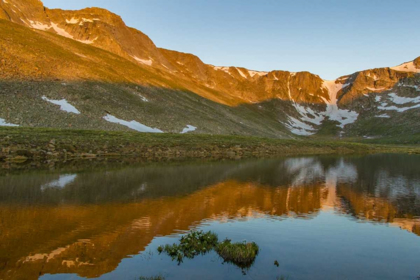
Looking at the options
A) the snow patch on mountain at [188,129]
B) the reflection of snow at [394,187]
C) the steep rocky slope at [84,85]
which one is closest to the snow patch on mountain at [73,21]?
the steep rocky slope at [84,85]

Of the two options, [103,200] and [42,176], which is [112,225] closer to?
[103,200]

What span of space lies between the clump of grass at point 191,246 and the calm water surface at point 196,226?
396 mm

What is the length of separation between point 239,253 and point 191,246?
7.37 ft

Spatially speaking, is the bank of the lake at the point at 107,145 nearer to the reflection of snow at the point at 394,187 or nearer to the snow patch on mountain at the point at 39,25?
the reflection of snow at the point at 394,187

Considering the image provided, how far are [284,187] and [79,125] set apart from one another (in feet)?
159

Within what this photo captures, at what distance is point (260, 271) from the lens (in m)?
11.8

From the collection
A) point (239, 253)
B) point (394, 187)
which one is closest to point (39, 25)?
point (394, 187)

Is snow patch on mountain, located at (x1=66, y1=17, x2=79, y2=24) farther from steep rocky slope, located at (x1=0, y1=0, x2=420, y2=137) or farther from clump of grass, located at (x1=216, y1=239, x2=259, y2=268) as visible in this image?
clump of grass, located at (x1=216, y1=239, x2=259, y2=268)

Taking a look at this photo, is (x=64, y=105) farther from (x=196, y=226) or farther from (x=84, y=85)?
(x=196, y=226)

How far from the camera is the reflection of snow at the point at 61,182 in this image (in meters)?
27.1

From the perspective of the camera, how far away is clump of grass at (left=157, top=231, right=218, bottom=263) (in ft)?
43.7

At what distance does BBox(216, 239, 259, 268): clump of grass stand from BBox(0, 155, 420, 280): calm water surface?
32cm

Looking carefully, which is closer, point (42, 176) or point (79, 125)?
point (42, 176)

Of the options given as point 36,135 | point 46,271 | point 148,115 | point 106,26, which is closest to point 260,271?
point 46,271
